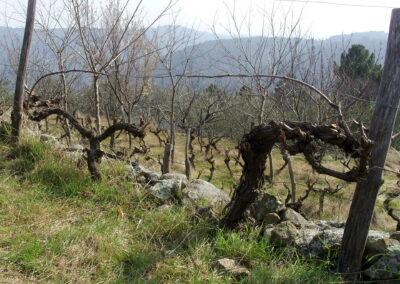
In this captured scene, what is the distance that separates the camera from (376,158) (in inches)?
114

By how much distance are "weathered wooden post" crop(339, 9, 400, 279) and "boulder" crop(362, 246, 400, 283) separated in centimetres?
10

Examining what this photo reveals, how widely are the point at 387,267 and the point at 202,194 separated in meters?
1.84

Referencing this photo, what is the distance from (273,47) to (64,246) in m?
9.81

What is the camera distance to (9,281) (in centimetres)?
249

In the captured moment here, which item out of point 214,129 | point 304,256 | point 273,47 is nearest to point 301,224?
point 304,256

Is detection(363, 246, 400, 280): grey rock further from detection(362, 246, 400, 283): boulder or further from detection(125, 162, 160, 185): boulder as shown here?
detection(125, 162, 160, 185): boulder

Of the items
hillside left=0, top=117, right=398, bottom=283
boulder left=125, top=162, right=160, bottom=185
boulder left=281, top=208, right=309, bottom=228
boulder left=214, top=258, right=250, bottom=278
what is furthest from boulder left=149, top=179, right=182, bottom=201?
boulder left=214, top=258, right=250, bottom=278

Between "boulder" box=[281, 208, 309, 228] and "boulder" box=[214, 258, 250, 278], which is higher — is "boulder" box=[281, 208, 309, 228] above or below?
above

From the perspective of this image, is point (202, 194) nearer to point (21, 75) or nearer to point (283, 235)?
point (283, 235)

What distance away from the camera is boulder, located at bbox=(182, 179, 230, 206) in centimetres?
405

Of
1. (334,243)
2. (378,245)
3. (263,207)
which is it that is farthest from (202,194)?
(378,245)

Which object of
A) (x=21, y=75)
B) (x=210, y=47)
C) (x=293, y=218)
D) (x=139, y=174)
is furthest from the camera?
(x=210, y=47)

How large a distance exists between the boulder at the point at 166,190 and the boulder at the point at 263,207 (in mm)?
741

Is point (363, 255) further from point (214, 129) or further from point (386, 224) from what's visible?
point (214, 129)
